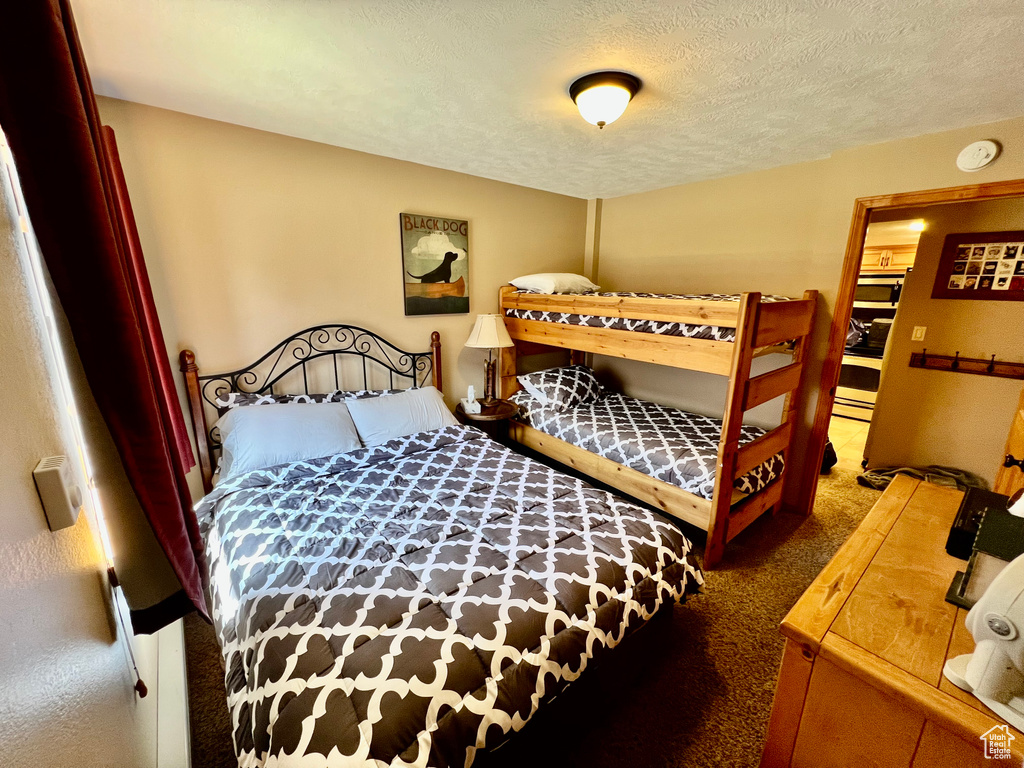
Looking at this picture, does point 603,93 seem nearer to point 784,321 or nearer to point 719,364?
point 719,364

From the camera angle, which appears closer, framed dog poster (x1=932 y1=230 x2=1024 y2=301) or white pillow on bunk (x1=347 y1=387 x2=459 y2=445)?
white pillow on bunk (x1=347 y1=387 x2=459 y2=445)

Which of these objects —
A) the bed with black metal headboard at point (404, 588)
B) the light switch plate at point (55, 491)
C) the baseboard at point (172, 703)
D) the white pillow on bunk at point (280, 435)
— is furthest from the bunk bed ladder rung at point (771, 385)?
the baseboard at point (172, 703)

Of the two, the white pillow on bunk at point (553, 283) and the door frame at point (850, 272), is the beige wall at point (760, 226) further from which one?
the white pillow on bunk at point (553, 283)

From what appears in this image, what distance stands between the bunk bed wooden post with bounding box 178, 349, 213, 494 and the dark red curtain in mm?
1429

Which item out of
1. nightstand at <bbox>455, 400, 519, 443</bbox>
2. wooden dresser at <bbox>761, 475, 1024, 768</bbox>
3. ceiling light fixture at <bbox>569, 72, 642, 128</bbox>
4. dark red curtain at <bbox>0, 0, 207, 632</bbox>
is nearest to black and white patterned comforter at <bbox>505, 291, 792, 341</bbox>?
nightstand at <bbox>455, 400, 519, 443</bbox>

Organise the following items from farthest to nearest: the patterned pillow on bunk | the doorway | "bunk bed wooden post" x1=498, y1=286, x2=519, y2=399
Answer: the doorway < "bunk bed wooden post" x1=498, y1=286, x2=519, y2=399 < the patterned pillow on bunk

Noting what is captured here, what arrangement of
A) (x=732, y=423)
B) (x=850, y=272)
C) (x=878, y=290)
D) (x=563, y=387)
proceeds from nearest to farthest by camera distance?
1. (x=732, y=423)
2. (x=850, y=272)
3. (x=563, y=387)
4. (x=878, y=290)

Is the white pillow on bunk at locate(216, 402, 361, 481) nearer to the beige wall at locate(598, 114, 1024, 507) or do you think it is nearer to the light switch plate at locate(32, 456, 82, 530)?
the light switch plate at locate(32, 456, 82, 530)

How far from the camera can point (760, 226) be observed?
9.50 feet

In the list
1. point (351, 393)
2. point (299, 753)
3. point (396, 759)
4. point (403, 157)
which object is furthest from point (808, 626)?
point (403, 157)

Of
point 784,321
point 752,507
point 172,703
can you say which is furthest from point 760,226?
point 172,703

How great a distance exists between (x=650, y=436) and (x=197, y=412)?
2.70 m

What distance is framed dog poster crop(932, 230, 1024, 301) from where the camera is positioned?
8.98 ft

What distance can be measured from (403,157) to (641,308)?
182cm
